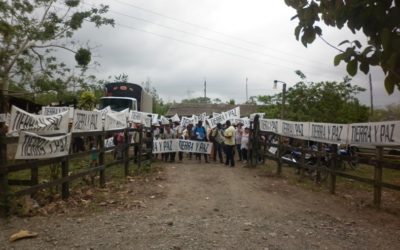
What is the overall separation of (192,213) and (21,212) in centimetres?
285

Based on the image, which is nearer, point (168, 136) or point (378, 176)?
point (378, 176)

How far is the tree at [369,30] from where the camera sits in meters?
3.06

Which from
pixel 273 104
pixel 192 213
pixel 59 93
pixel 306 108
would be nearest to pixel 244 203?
pixel 192 213

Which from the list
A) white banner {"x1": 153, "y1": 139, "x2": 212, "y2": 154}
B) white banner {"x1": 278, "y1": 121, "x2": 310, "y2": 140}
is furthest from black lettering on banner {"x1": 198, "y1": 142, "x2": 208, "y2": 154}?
white banner {"x1": 278, "y1": 121, "x2": 310, "y2": 140}

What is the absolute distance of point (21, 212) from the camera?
7.23 meters

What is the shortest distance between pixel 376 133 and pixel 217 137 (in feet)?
29.6

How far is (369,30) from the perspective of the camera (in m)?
3.40

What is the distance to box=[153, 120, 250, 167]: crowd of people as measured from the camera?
54.1 feet

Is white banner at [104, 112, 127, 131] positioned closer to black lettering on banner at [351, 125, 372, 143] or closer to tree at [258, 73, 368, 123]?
black lettering on banner at [351, 125, 372, 143]

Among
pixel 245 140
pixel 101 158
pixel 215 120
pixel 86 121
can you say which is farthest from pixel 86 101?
pixel 86 121

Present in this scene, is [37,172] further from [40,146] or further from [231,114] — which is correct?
[231,114]

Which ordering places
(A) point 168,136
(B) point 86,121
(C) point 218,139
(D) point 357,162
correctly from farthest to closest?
(A) point 168,136
(C) point 218,139
(D) point 357,162
(B) point 86,121

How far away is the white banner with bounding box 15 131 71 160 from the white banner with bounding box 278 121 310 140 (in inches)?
283

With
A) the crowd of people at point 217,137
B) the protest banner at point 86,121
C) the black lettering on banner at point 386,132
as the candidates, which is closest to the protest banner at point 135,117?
the crowd of people at point 217,137
